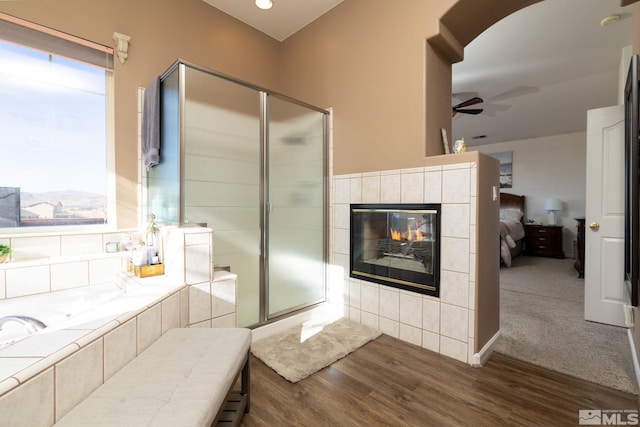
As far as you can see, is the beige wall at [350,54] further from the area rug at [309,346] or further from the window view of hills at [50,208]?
the area rug at [309,346]

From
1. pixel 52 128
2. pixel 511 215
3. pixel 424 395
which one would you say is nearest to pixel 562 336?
pixel 424 395

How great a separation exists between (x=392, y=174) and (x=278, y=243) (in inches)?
43.7

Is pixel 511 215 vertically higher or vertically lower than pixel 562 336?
higher

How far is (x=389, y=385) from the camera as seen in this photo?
5.65ft

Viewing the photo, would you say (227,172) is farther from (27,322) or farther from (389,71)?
(389,71)

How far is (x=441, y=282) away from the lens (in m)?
2.09

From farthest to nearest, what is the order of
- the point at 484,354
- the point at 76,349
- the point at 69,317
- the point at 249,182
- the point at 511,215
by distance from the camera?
the point at 511,215 < the point at 249,182 < the point at 484,354 < the point at 69,317 < the point at 76,349

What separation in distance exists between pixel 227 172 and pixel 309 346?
143 cm

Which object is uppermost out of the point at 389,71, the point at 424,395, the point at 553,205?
the point at 389,71

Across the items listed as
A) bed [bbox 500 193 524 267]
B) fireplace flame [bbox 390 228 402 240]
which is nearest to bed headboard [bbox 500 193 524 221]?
bed [bbox 500 193 524 267]

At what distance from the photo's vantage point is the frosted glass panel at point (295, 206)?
2412 millimetres

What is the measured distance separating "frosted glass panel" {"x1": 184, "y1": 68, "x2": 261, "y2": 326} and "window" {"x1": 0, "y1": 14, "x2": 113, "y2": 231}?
84cm

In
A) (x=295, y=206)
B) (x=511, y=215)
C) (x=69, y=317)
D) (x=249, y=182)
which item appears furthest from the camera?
(x=511, y=215)

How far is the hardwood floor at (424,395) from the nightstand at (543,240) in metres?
5.26
